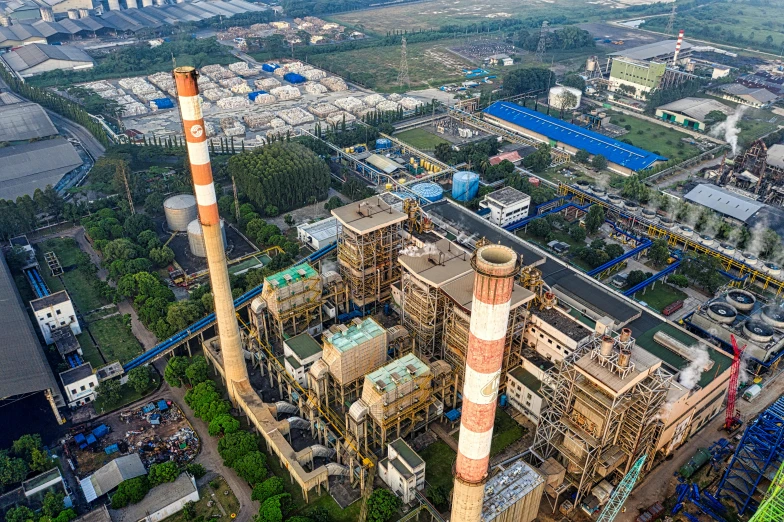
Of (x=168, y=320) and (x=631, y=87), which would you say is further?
(x=631, y=87)

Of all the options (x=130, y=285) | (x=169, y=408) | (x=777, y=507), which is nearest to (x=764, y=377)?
(x=777, y=507)

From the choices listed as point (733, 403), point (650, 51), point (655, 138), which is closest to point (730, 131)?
point (655, 138)

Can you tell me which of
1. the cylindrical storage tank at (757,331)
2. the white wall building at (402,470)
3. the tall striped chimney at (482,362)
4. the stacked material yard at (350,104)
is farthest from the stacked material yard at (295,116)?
the tall striped chimney at (482,362)

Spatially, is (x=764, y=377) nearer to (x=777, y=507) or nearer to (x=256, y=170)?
(x=777, y=507)

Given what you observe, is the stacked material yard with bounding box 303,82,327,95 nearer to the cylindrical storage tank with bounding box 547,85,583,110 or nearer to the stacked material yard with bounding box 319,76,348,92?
the stacked material yard with bounding box 319,76,348,92

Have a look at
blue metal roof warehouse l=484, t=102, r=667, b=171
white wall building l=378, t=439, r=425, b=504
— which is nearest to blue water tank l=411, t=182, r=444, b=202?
blue metal roof warehouse l=484, t=102, r=667, b=171
